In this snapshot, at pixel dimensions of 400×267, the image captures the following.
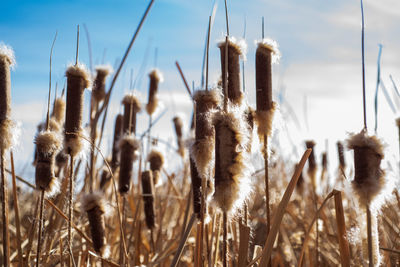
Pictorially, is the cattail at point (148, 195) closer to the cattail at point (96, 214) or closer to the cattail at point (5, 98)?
the cattail at point (96, 214)

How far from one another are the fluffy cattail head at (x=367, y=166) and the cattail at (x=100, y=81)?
2311 mm

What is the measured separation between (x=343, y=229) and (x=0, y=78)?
1469mm

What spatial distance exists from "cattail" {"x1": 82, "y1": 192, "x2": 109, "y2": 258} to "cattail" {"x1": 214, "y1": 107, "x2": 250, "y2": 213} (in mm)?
822

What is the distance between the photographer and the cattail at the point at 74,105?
6.14 feet

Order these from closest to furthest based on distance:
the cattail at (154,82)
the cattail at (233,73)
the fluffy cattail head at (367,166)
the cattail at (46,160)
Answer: the fluffy cattail head at (367,166) → the cattail at (233,73) → the cattail at (46,160) → the cattail at (154,82)

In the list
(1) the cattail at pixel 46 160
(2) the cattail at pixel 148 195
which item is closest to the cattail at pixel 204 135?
(1) the cattail at pixel 46 160

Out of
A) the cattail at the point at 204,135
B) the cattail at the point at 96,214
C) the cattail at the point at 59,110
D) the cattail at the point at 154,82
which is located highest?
the cattail at the point at 154,82

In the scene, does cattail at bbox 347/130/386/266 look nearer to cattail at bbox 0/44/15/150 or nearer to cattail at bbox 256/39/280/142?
cattail at bbox 256/39/280/142

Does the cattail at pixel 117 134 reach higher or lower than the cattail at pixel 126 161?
higher

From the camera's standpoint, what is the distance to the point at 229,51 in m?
1.77

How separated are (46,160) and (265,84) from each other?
1013 mm

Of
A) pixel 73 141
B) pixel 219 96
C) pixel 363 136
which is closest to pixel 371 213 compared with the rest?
pixel 363 136

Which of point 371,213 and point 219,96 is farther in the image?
point 219,96

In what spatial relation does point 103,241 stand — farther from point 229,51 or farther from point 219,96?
point 229,51
